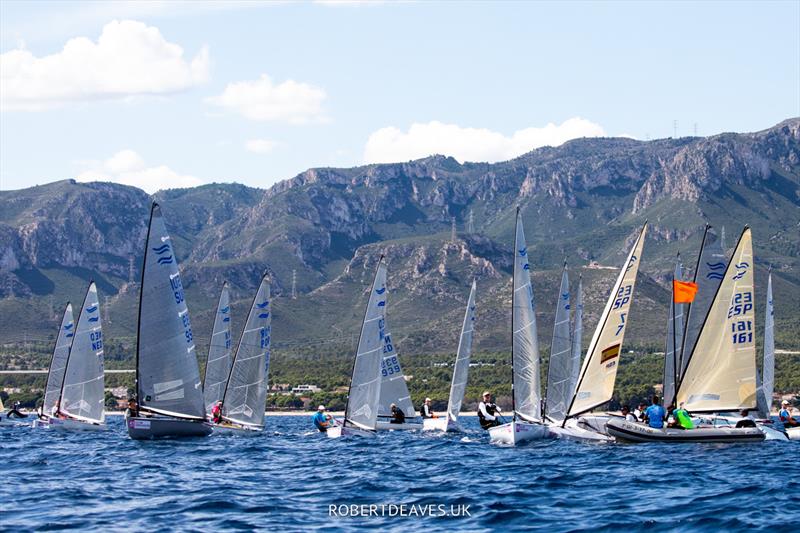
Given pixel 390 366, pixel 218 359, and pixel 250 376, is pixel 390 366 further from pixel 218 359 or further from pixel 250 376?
pixel 250 376

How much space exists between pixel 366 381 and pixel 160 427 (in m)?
A: 15.1

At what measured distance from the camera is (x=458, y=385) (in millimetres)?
80875

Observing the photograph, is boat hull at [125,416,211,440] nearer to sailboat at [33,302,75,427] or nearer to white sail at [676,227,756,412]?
white sail at [676,227,756,412]

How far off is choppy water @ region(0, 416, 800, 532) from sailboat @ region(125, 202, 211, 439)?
4.34 ft

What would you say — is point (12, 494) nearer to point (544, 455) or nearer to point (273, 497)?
point (273, 497)

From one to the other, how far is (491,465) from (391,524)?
16042mm

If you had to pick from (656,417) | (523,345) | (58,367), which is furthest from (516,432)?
(58,367)

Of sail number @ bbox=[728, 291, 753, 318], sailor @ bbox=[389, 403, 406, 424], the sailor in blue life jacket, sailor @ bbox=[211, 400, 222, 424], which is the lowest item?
sailor @ bbox=[389, 403, 406, 424]

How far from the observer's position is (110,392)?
17238 cm

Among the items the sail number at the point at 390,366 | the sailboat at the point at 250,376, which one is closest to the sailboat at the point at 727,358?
the sailboat at the point at 250,376

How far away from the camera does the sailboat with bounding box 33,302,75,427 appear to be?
8325 centimetres

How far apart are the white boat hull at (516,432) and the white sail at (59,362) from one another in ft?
117

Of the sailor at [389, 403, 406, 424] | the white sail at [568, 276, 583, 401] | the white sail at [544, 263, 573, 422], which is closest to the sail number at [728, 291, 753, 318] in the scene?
the white sail at [544, 263, 573, 422]

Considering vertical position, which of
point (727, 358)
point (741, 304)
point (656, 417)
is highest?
point (741, 304)
